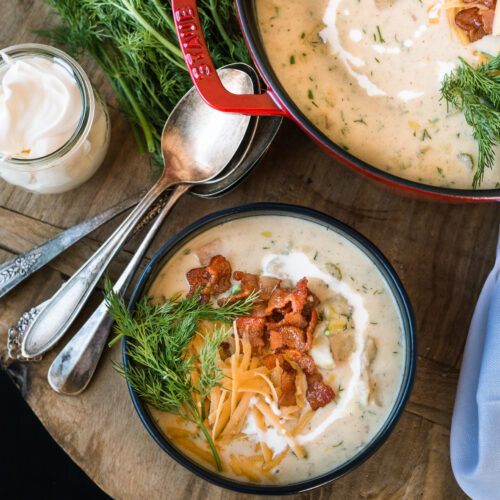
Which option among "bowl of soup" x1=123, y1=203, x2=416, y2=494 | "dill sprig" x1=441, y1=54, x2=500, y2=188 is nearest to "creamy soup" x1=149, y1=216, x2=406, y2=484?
"bowl of soup" x1=123, y1=203, x2=416, y2=494

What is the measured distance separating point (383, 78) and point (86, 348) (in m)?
1.07

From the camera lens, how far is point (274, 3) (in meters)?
1.58

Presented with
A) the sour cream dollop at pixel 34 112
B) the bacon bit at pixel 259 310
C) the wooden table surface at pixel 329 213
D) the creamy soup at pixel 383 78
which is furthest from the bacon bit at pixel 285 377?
the sour cream dollop at pixel 34 112

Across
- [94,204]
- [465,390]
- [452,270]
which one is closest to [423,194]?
[452,270]

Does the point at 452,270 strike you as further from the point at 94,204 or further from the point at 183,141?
the point at 94,204

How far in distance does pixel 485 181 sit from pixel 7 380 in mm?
1859

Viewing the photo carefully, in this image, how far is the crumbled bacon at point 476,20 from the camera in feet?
5.05

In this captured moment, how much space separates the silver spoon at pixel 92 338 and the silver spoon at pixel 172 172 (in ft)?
0.16

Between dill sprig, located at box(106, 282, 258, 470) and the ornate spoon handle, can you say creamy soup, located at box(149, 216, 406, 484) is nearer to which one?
dill sprig, located at box(106, 282, 258, 470)

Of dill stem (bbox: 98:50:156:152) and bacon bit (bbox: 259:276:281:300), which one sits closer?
bacon bit (bbox: 259:276:281:300)

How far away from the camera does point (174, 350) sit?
1594mm

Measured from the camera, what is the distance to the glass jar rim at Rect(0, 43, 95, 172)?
5.38ft

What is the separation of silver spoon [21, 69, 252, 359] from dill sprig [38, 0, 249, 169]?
0.30 ft

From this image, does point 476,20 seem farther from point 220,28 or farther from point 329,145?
point 220,28
